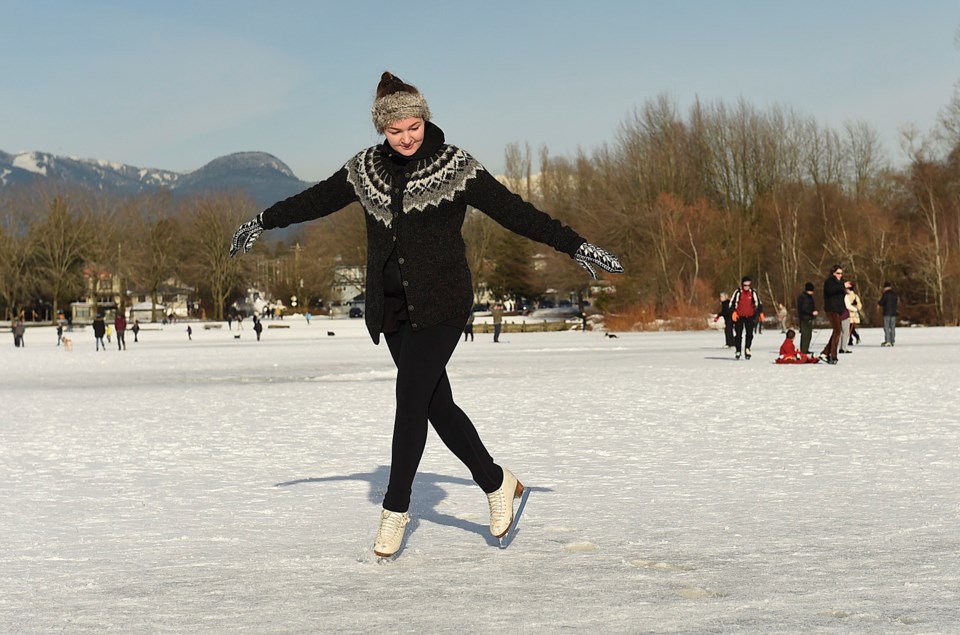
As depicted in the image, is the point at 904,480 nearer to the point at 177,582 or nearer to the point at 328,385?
the point at 177,582

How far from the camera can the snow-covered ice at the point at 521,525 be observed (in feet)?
12.9

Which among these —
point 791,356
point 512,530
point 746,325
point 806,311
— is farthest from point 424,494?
point 806,311

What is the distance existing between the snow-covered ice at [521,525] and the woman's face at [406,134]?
1.73m

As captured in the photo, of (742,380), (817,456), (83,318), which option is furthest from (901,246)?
(83,318)

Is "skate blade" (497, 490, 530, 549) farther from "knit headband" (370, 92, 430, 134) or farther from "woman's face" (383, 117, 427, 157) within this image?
"knit headband" (370, 92, 430, 134)

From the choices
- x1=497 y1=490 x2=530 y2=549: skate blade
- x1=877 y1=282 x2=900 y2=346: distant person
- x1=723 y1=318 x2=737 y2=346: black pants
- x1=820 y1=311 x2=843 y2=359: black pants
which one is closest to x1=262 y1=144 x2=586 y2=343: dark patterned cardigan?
x1=497 y1=490 x2=530 y2=549: skate blade

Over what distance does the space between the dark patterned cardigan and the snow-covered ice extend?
1.10 meters

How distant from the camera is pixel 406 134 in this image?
15.5 ft

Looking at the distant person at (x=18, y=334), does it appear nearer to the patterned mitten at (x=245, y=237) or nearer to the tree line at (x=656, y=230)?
the tree line at (x=656, y=230)

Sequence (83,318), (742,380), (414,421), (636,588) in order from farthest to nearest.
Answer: (83,318) < (742,380) < (414,421) < (636,588)

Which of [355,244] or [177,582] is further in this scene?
[355,244]

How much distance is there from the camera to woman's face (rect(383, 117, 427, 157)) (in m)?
4.71

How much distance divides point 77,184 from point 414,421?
9806cm

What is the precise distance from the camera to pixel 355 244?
8644cm
